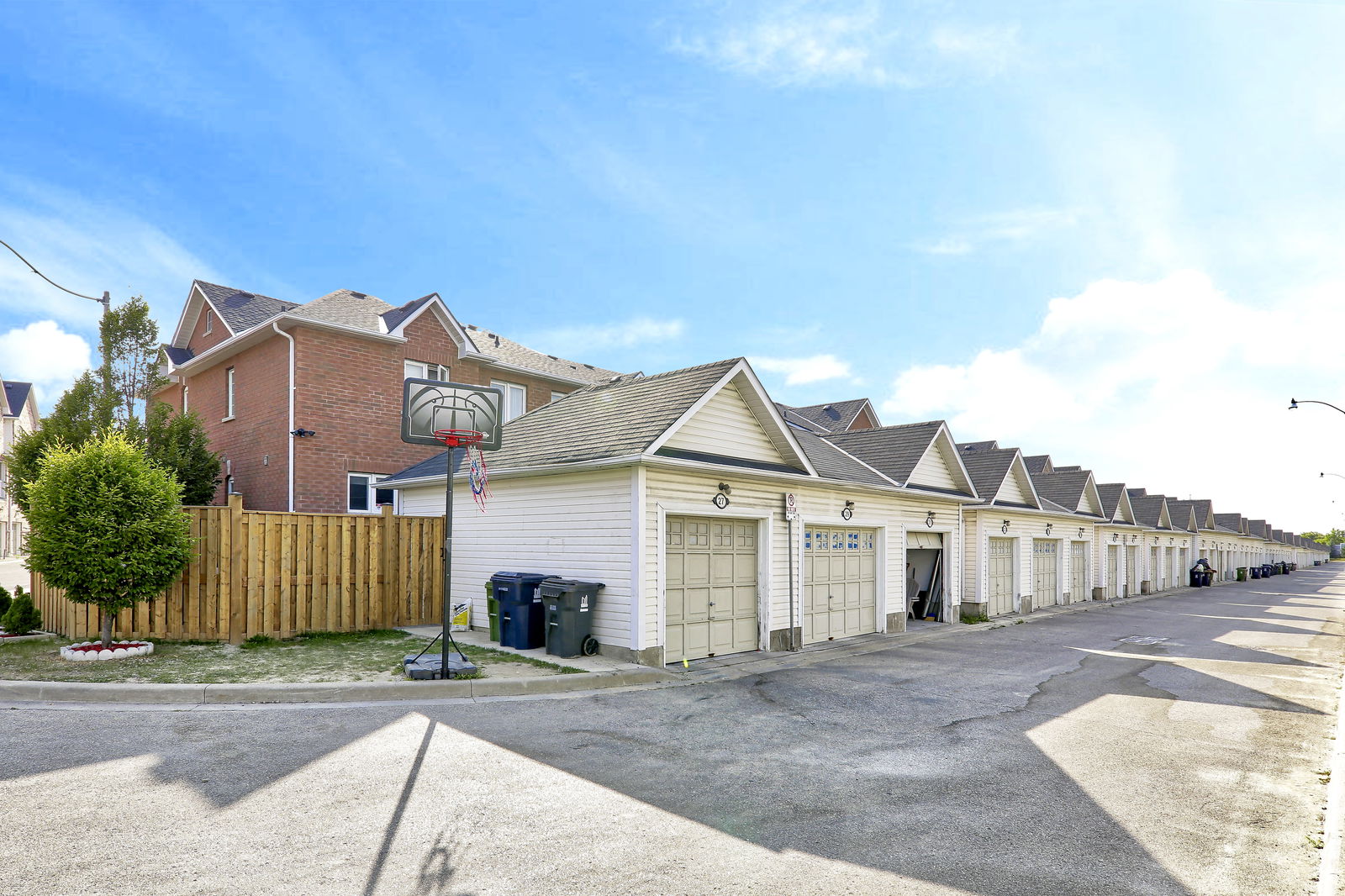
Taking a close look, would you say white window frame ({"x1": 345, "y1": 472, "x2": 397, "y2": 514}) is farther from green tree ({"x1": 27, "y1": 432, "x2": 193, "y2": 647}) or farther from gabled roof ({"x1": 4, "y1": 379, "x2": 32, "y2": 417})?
gabled roof ({"x1": 4, "y1": 379, "x2": 32, "y2": 417})

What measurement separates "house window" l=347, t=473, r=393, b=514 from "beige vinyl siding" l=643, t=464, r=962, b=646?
1118cm

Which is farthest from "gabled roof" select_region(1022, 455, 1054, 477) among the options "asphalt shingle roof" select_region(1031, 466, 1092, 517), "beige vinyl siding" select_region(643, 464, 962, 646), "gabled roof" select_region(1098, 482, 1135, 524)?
"beige vinyl siding" select_region(643, 464, 962, 646)

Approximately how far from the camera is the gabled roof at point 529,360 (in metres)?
25.4

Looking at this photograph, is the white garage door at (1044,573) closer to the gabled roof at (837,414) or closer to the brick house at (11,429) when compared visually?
the gabled roof at (837,414)

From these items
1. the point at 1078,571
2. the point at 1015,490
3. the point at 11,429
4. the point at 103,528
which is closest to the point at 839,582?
the point at 1015,490

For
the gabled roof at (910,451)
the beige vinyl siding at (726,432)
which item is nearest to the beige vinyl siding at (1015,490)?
the gabled roof at (910,451)

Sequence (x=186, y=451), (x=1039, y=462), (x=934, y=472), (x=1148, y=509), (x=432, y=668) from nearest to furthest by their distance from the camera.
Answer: (x=432, y=668) → (x=934, y=472) → (x=186, y=451) → (x=1039, y=462) → (x=1148, y=509)

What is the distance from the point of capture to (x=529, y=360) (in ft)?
86.8

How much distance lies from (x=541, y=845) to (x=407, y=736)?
2985 millimetres

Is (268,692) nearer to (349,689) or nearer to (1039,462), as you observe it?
(349,689)

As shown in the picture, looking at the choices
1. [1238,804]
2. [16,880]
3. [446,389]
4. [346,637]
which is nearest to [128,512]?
[346,637]

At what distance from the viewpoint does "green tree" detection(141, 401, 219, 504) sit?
64.1 feet

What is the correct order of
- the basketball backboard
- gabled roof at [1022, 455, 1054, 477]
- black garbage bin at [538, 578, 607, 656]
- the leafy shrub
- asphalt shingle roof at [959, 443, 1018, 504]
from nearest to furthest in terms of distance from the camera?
1. the basketball backboard
2. black garbage bin at [538, 578, 607, 656]
3. the leafy shrub
4. asphalt shingle roof at [959, 443, 1018, 504]
5. gabled roof at [1022, 455, 1054, 477]

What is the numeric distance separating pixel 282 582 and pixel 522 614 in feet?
14.1
